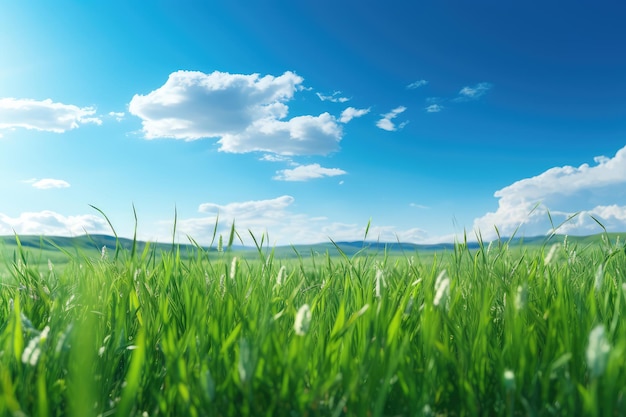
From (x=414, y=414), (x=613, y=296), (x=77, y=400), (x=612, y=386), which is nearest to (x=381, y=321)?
(x=414, y=414)

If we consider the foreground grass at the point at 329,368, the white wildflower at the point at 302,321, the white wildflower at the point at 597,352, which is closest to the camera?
the white wildflower at the point at 597,352

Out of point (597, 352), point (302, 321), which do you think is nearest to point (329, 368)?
point (302, 321)

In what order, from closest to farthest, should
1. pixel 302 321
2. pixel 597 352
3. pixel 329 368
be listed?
pixel 597 352 < pixel 302 321 < pixel 329 368

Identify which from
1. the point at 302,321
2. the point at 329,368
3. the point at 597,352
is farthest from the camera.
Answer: the point at 329,368

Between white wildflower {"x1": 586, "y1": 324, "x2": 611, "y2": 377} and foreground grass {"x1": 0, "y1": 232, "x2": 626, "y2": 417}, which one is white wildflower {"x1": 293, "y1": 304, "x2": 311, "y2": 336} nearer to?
foreground grass {"x1": 0, "y1": 232, "x2": 626, "y2": 417}

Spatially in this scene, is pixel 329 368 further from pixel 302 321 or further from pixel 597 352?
pixel 597 352

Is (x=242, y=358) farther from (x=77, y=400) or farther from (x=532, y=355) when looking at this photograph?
(x=532, y=355)

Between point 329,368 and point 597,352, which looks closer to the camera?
point 597,352

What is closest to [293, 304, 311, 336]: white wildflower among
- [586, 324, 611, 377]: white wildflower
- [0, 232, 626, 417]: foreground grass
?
[0, 232, 626, 417]: foreground grass

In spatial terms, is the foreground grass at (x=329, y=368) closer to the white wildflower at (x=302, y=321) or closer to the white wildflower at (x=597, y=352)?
the white wildflower at (x=302, y=321)

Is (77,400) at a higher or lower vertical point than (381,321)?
lower

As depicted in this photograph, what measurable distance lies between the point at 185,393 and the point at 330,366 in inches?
16.6

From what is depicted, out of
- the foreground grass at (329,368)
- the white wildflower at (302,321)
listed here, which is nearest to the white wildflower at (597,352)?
the foreground grass at (329,368)

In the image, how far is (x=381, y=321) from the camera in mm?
1629
